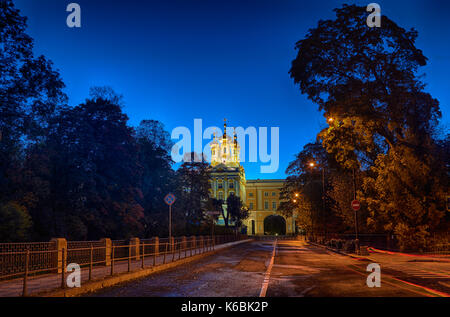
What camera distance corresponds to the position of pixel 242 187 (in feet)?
457

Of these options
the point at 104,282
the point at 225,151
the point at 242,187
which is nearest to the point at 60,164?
the point at 104,282

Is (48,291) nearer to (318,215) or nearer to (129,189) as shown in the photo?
(129,189)

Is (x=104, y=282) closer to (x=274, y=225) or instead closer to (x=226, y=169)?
(x=226, y=169)

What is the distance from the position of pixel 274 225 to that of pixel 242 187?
56.9 ft

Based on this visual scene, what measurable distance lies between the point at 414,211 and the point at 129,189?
22.8m

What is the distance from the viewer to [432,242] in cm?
2738

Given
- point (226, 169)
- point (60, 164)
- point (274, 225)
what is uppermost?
point (226, 169)

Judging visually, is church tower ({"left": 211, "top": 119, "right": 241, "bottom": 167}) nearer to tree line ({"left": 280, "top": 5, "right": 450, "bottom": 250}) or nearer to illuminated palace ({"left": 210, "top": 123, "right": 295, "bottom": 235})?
illuminated palace ({"left": 210, "top": 123, "right": 295, "bottom": 235})

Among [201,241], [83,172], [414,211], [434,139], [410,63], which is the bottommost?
[201,241]

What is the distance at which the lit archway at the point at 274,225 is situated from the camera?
140m

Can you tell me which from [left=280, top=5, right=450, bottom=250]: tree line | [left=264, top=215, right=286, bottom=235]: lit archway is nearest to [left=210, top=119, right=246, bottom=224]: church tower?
[left=264, top=215, right=286, bottom=235]: lit archway

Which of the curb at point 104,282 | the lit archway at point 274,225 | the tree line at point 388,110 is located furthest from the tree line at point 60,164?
the lit archway at point 274,225

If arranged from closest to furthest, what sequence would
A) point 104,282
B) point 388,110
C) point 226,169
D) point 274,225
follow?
point 104,282 < point 388,110 < point 226,169 < point 274,225
